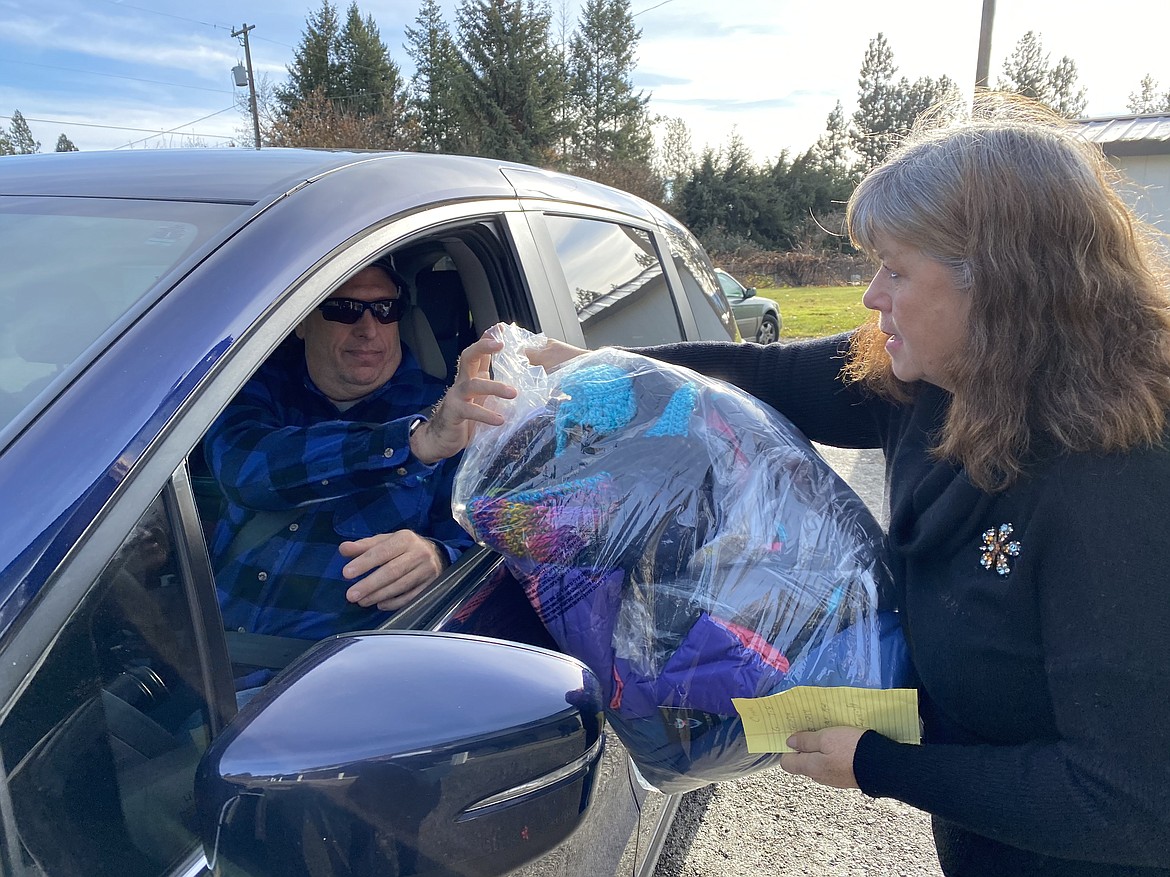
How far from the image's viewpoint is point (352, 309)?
2047 millimetres

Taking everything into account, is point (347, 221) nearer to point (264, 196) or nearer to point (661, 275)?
point (264, 196)

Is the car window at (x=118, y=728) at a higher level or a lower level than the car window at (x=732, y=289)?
higher

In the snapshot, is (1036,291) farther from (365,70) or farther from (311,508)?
(365,70)

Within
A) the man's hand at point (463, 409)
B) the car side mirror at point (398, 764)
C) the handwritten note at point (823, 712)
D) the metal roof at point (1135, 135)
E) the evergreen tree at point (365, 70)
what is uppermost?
the evergreen tree at point (365, 70)

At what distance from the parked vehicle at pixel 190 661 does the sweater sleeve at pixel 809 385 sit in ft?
3.27

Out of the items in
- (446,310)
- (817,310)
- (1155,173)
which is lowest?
(817,310)

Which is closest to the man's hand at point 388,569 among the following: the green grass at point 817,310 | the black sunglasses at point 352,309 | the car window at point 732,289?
the black sunglasses at point 352,309

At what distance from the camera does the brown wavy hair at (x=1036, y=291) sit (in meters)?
1.28

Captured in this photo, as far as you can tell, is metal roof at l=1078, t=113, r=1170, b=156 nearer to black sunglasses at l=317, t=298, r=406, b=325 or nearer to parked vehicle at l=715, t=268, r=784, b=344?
parked vehicle at l=715, t=268, r=784, b=344

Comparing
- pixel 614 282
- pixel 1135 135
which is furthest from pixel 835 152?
pixel 614 282

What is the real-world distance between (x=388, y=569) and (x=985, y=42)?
41.9 feet

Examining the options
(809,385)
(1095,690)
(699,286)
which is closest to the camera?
(1095,690)

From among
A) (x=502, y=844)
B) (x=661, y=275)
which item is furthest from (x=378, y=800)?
(x=661, y=275)

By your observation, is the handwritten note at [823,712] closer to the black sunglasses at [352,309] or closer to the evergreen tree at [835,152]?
the black sunglasses at [352,309]
